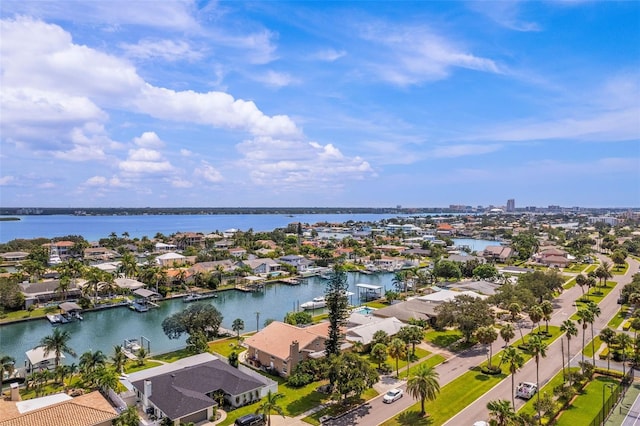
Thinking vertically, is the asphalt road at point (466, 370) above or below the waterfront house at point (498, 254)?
below

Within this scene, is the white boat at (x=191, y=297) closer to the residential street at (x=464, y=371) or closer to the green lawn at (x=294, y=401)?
the green lawn at (x=294, y=401)

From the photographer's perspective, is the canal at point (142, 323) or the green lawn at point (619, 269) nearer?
the canal at point (142, 323)

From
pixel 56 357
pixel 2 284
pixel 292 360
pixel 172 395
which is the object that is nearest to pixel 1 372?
pixel 56 357

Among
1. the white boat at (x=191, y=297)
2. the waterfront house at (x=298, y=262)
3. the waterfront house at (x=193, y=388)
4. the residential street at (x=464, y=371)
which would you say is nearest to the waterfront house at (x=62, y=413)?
the waterfront house at (x=193, y=388)

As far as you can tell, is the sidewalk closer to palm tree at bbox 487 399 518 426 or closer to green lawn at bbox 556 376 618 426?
green lawn at bbox 556 376 618 426

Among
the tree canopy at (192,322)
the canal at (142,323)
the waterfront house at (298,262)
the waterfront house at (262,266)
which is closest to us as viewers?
the tree canopy at (192,322)

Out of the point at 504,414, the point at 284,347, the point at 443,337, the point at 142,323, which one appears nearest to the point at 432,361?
the point at 443,337

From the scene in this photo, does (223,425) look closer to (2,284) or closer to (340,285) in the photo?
(340,285)

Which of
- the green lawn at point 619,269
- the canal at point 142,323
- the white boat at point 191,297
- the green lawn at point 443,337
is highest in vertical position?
the green lawn at point 619,269
